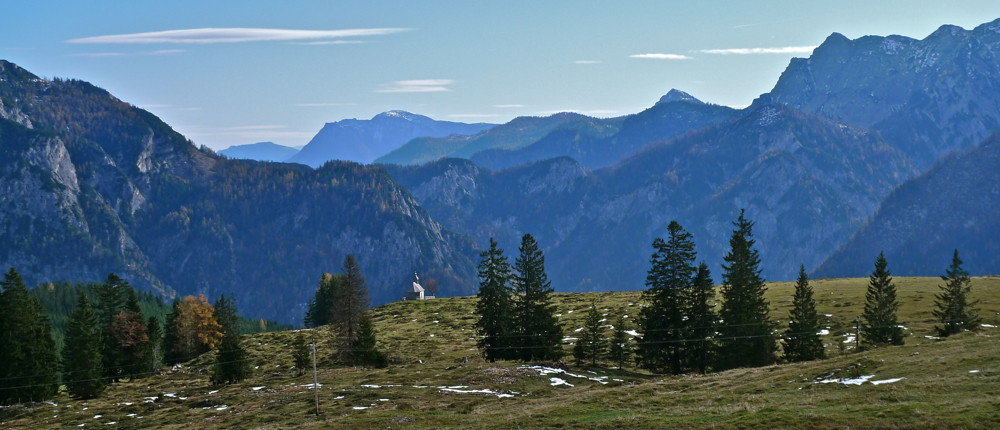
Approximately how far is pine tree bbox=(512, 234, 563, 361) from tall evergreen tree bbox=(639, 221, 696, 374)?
1089 centimetres

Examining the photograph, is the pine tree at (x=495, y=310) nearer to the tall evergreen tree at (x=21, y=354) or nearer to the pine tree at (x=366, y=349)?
the pine tree at (x=366, y=349)

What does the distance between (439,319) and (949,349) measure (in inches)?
4386

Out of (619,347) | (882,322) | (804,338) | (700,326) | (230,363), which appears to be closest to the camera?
(804,338)

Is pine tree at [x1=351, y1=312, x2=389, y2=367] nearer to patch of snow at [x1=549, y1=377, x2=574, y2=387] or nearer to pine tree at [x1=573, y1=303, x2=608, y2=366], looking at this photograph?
pine tree at [x1=573, y1=303, x2=608, y2=366]

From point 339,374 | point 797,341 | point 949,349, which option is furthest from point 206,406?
point 949,349

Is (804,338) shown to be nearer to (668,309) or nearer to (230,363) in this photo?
(668,309)

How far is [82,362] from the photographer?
10894 cm

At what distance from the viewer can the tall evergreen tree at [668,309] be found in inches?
3748

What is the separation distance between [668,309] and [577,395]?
27325 mm

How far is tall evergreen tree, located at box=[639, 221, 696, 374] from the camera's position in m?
95.2

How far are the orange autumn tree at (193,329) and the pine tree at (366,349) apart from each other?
181ft

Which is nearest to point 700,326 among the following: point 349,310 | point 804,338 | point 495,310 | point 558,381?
point 804,338

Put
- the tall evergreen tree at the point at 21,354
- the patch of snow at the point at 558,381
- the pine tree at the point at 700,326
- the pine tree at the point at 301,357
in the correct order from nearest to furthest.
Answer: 1. the patch of snow at the point at 558,381
2. the pine tree at the point at 700,326
3. the tall evergreen tree at the point at 21,354
4. the pine tree at the point at 301,357

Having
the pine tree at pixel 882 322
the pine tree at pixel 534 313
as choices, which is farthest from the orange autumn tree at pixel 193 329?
the pine tree at pixel 882 322
